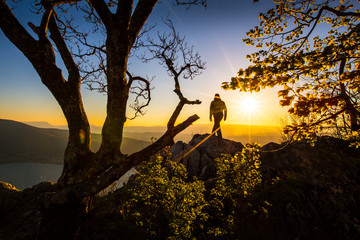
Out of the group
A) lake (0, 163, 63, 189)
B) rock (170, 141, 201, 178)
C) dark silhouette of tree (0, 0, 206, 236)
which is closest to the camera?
dark silhouette of tree (0, 0, 206, 236)

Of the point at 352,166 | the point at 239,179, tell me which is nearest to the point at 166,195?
the point at 239,179

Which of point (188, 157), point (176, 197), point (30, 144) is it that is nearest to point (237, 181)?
point (176, 197)

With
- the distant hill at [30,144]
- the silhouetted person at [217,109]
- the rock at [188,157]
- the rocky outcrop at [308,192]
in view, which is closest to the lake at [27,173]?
the distant hill at [30,144]

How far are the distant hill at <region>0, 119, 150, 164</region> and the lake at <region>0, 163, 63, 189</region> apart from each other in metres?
5.59

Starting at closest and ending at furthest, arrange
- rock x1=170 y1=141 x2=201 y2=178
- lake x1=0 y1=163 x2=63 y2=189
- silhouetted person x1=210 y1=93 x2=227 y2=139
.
A: rock x1=170 y1=141 x2=201 y2=178
silhouetted person x1=210 y1=93 x2=227 y2=139
lake x1=0 y1=163 x2=63 y2=189

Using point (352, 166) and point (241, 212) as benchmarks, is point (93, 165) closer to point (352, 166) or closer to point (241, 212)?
point (241, 212)

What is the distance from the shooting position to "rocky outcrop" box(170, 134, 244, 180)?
10773 mm

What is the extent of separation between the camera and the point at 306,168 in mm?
8602

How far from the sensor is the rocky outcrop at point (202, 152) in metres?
10.8

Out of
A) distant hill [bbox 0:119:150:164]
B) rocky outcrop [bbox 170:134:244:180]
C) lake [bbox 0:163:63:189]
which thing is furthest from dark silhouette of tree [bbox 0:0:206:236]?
distant hill [bbox 0:119:150:164]

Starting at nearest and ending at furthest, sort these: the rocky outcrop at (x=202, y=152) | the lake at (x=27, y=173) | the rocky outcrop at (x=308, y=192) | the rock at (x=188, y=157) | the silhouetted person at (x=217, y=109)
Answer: the rocky outcrop at (x=308, y=192) < the rocky outcrop at (x=202, y=152) < the rock at (x=188, y=157) < the silhouetted person at (x=217, y=109) < the lake at (x=27, y=173)

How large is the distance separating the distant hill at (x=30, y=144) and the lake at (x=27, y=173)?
18.3 ft

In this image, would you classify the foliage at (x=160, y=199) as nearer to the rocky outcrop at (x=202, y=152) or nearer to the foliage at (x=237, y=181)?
the foliage at (x=237, y=181)

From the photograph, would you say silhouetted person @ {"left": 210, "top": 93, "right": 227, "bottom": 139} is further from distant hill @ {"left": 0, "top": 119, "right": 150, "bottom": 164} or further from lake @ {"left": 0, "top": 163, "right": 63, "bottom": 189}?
distant hill @ {"left": 0, "top": 119, "right": 150, "bottom": 164}
